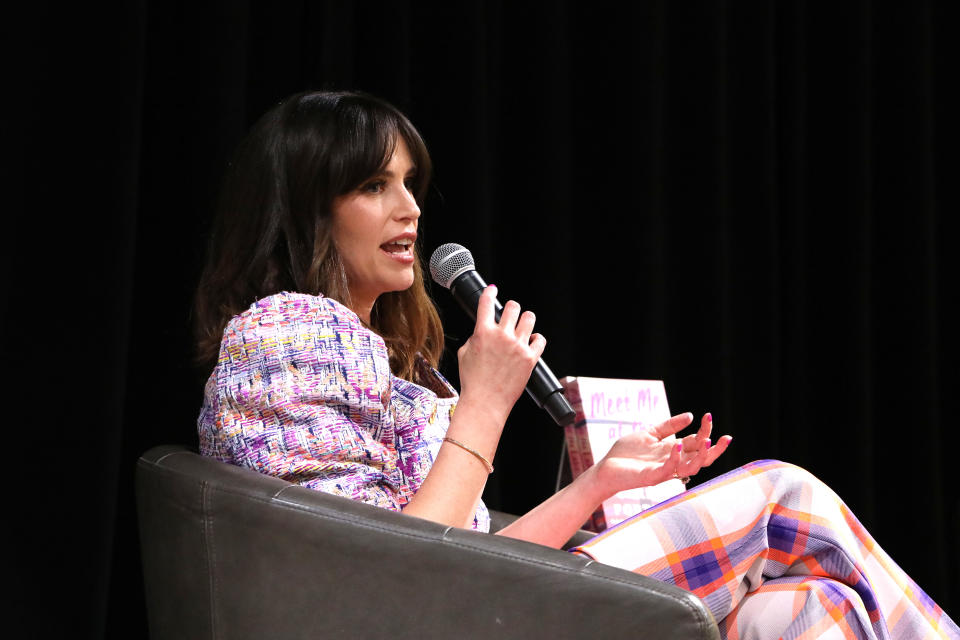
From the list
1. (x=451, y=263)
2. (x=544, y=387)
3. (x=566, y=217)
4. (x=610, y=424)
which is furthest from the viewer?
(x=566, y=217)

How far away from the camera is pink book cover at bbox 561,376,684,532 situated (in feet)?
5.49

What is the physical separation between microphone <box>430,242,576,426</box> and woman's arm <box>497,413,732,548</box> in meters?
0.12

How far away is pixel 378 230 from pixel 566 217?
843mm

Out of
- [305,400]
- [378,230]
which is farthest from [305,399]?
[378,230]

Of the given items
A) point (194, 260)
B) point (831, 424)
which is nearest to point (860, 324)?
point (831, 424)

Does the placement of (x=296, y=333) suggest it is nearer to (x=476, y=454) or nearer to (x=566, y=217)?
(x=476, y=454)

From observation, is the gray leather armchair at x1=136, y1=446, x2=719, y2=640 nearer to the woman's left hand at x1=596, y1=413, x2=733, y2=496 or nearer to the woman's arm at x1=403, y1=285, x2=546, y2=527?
the woman's arm at x1=403, y1=285, x2=546, y2=527

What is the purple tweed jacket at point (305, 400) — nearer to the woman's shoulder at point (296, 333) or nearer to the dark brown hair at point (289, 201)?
the woman's shoulder at point (296, 333)

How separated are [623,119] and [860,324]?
90cm

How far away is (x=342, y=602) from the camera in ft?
3.02

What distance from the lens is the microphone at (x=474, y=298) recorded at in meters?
1.19

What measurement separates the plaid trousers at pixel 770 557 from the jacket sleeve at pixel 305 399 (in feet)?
0.92

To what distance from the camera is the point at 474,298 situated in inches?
49.9

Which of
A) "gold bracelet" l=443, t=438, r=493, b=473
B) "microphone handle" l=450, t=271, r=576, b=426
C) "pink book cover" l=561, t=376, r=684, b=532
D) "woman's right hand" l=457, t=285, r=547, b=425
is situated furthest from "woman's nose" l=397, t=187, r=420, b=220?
"pink book cover" l=561, t=376, r=684, b=532
